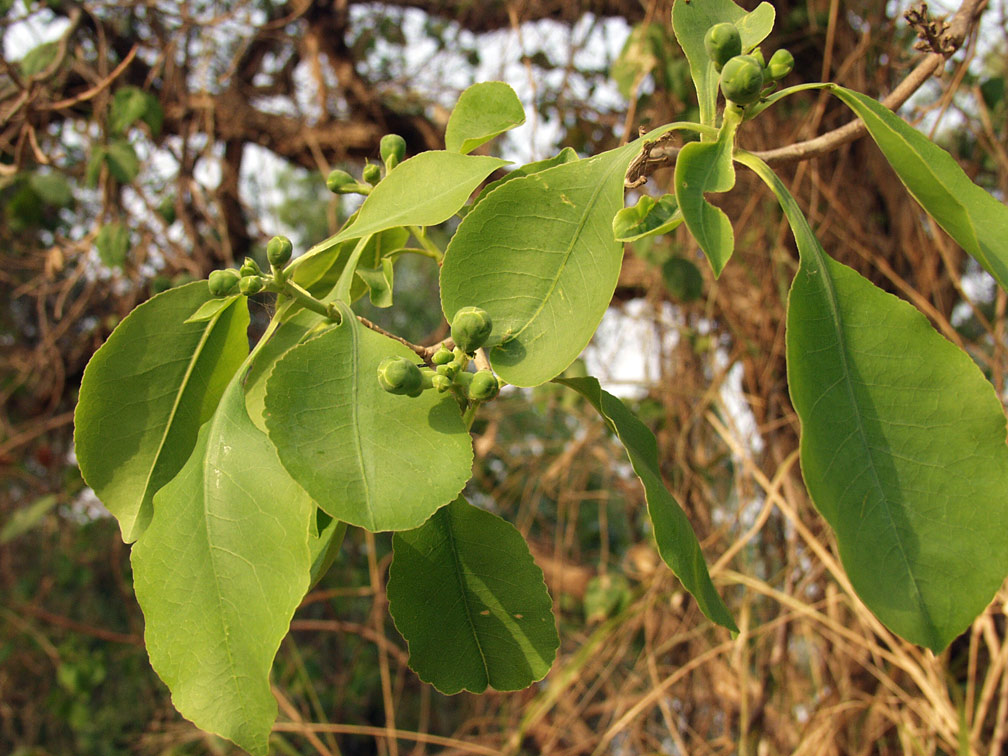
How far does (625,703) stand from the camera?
217cm

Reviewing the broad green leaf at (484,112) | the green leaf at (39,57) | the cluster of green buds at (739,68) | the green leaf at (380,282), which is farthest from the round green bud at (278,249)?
the green leaf at (39,57)

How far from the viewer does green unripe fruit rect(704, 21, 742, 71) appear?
62cm

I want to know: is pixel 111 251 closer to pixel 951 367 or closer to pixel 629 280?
pixel 629 280

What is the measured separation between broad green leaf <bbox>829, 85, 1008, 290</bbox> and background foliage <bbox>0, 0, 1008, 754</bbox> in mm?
957

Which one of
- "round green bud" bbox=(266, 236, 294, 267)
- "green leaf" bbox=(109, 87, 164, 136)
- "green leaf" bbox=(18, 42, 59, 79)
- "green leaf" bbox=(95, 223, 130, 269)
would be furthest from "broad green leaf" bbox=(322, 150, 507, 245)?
"green leaf" bbox=(18, 42, 59, 79)

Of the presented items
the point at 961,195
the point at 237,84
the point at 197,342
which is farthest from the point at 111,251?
the point at 961,195

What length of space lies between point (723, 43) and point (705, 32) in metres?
0.10

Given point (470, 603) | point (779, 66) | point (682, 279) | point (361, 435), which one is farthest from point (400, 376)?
point (682, 279)

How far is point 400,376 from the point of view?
536mm

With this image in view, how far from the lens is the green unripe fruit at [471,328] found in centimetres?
54

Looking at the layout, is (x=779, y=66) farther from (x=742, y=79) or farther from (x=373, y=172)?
(x=373, y=172)

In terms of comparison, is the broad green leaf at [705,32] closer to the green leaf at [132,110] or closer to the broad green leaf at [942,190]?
the broad green leaf at [942,190]

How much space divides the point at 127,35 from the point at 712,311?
6.27 ft

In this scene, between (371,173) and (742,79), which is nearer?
(742,79)
